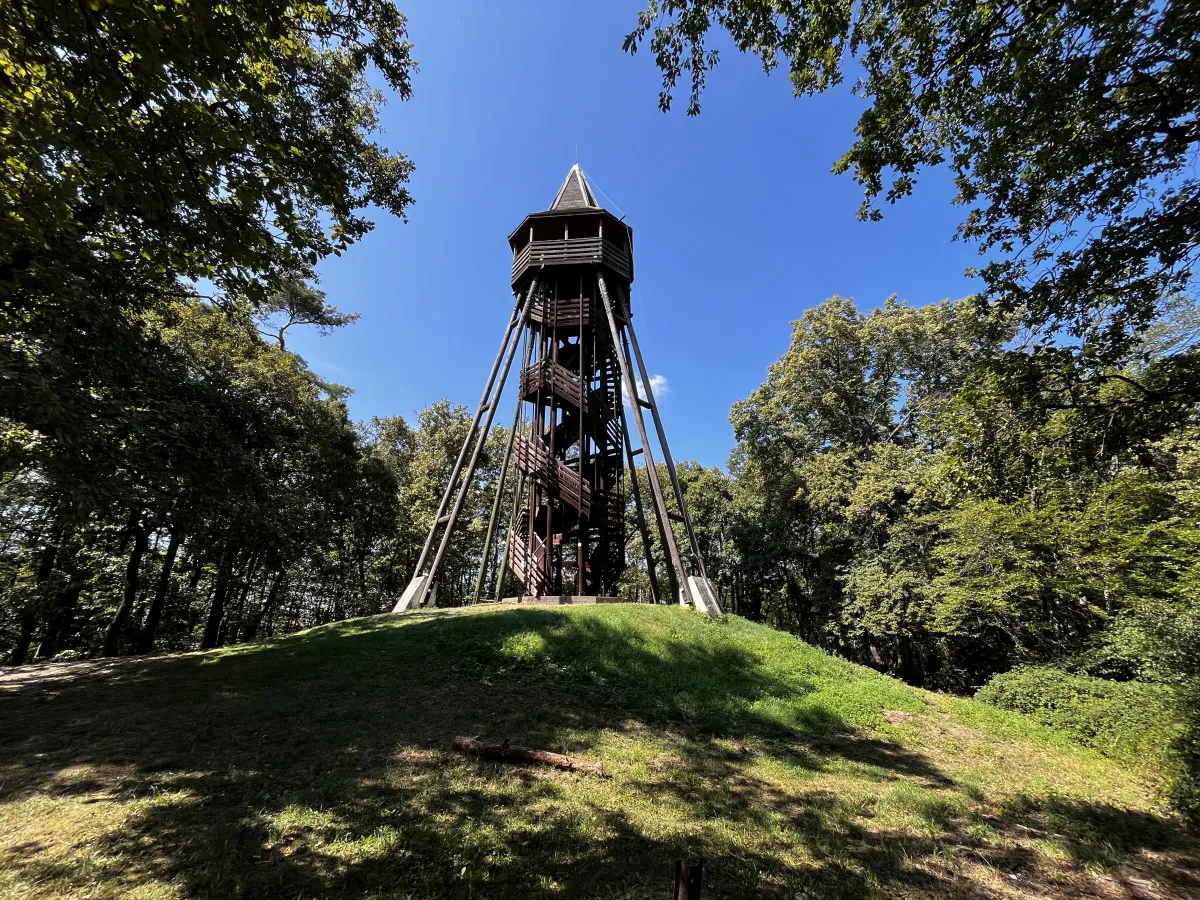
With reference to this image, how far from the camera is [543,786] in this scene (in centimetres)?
510

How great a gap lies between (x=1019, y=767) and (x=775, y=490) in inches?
698

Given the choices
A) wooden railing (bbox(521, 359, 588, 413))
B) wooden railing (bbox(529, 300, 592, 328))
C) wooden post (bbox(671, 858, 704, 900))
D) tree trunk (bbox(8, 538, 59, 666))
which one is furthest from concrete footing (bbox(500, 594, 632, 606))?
tree trunk (bbox(8, 538, 59, 666))

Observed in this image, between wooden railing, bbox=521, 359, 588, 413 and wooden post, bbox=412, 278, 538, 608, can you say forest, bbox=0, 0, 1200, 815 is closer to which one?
wooden post, bbox=412, 278, 538, 608

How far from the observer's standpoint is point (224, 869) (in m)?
3.25

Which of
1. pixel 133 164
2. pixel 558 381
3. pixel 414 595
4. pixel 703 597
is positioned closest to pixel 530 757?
pixel 133 164

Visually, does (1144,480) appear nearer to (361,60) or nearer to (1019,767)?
(1019,767)

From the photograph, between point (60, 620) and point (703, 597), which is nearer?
point (703, 597)

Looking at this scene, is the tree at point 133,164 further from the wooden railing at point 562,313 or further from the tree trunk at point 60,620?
the tree trunk at point 60,620

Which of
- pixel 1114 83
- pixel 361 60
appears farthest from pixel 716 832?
pixel 361 60

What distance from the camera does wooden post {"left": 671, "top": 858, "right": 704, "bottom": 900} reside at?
6.96 ft

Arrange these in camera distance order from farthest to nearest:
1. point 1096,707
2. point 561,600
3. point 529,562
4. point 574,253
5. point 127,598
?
point 574,253 → point 127,598 → point 529,562 → point 561,600 → point 1096,707

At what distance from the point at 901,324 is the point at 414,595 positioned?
69.0 feet

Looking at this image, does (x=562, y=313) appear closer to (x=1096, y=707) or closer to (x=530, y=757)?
(x=530, y=757)

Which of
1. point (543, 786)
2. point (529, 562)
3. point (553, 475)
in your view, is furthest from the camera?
point (553, 475)
